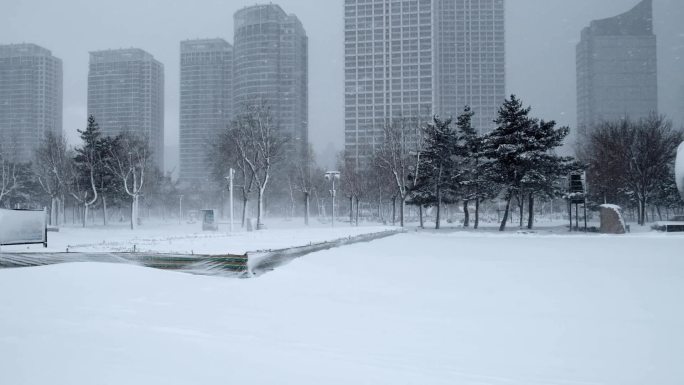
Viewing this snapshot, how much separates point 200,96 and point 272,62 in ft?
123

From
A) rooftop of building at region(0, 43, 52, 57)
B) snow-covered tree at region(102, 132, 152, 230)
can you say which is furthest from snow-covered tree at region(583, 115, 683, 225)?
rooftop of building at region(0, 43, 52, 57)

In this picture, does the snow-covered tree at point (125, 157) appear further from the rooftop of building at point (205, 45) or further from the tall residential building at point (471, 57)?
the tall residential building at point (471, 57)

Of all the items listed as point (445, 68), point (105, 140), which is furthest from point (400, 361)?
point (445, 68)

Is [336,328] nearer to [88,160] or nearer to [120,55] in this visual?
[88,160]

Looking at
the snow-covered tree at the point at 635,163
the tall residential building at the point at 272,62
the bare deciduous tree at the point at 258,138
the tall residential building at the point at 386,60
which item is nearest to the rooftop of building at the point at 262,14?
the tall residential building at the point at 272,62

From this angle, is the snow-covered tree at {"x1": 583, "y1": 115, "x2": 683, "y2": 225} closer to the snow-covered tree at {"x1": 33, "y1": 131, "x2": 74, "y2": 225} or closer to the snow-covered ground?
the snow-covered ground

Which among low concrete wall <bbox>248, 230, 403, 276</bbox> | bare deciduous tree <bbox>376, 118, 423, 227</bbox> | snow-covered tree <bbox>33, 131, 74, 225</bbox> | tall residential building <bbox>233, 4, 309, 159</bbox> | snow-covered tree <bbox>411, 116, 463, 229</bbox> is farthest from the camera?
tall residential building <bbox>233, 4, 309, 159</bbox>

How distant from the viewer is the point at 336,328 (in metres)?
6.29

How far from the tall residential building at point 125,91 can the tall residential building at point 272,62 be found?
31391 millimetres

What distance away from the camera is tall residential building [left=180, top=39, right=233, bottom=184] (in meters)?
176

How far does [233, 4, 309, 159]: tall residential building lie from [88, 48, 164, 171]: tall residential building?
103 ft

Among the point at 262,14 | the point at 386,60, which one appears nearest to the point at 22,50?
the point at 262,14

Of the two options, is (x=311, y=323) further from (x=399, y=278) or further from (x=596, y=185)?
(x=596, y=185)

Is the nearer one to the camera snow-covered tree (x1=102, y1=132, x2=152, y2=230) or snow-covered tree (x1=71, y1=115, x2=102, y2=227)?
snow-covered tree (x1=102, y1=132, x2=152, y2=230)
